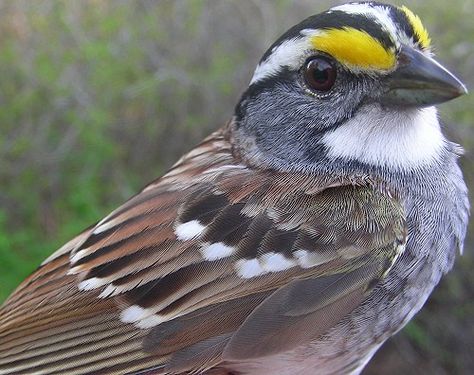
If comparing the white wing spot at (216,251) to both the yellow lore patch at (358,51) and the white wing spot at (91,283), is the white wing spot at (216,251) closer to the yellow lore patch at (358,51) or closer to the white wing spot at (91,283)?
the white wing spot at (91,283)

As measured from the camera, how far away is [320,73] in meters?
1.53

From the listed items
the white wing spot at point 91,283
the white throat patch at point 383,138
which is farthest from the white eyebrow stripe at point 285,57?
the white wing spot at point 91,283

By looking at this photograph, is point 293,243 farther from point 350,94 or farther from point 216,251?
point 350,94

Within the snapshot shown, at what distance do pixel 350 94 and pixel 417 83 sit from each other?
0.16 meters

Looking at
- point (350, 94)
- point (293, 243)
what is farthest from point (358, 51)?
point (293, 243)

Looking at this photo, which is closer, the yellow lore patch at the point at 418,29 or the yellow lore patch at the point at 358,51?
the yellow lore patch at the point at 358,51

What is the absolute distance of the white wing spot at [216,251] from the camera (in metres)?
1.48

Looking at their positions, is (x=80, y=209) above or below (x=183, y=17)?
below

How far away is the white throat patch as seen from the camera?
155 centimetres

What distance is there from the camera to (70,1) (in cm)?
367

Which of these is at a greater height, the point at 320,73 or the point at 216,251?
the point at 320,73

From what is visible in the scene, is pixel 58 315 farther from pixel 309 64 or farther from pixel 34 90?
pixel 34 90

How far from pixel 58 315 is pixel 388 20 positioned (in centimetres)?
109

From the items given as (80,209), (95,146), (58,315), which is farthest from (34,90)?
(58,315)
